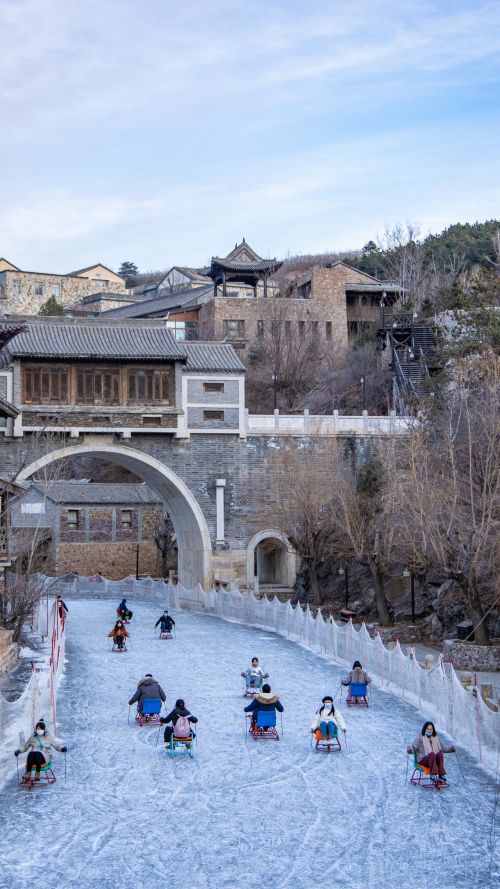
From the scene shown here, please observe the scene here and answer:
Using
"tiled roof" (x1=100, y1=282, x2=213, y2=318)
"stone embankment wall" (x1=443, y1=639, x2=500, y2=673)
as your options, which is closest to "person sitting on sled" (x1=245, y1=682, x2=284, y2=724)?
"stone embankment wall" (x1=443, y1=639, x2=500, y2=673)

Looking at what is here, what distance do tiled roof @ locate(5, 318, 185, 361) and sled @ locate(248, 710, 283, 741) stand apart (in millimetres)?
22142

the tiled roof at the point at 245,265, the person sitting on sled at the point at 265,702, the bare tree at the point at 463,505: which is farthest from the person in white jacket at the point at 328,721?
the tiled roof at the point at 245,265

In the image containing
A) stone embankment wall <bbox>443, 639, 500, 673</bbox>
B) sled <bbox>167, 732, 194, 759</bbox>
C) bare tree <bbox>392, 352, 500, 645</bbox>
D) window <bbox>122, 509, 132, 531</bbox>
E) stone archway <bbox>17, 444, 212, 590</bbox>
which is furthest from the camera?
window <bbox>122, 509, 132, 531</bbox>

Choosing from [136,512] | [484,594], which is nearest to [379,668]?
[484,594]

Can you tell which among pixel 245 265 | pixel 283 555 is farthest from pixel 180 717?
pixel 245 265

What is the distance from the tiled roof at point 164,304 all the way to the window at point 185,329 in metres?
1.47

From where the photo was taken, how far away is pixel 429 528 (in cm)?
2380

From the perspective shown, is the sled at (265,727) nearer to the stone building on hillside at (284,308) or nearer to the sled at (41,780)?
the sled at (41,780)

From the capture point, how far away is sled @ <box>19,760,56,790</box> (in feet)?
44.4

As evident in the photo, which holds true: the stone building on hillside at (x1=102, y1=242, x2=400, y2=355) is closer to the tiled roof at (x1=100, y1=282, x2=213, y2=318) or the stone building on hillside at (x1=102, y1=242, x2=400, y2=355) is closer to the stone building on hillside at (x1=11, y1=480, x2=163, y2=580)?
the tiled roof at (x1=100, y1=282, x2=213, y2=318)

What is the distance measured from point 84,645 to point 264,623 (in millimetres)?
6190

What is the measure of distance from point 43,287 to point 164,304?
22.1 m

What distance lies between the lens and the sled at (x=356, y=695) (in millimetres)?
18600

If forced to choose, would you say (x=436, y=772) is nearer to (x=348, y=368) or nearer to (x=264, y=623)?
(x=264, y=623)
